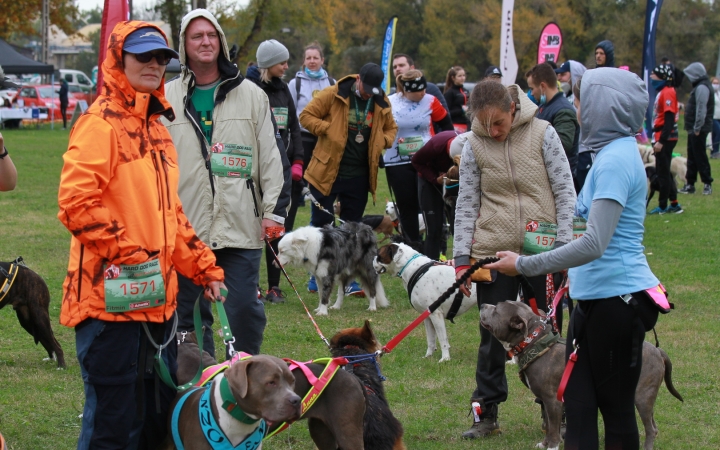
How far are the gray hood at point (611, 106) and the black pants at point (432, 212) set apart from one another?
4.97 metres

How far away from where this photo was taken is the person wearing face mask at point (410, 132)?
30.0 feet

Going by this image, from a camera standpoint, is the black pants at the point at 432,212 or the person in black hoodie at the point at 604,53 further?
the person in black hoodie at the point at 604,53

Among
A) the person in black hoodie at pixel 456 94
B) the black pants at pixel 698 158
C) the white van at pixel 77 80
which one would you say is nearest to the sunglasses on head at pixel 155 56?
the person in black hoodie at pixel 456 94

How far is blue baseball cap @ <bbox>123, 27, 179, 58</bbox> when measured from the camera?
326 cm

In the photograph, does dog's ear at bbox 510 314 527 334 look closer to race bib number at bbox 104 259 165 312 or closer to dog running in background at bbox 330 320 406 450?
dog running in background at bbox 330 320 406 450

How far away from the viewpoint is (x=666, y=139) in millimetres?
13750

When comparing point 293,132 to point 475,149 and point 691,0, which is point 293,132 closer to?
point 475,149

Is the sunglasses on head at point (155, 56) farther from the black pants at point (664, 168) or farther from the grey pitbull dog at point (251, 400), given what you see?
the black pants at point (664, 168)

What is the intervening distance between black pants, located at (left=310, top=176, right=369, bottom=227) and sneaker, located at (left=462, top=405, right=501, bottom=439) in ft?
13.6

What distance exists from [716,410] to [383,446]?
8.37 feet

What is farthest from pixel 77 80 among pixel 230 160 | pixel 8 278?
pixel 230 160

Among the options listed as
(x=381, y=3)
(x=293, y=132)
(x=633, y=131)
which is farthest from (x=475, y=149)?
(x=381, y=3)

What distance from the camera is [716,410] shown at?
18.0ft

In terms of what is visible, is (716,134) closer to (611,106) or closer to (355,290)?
(355,290)
